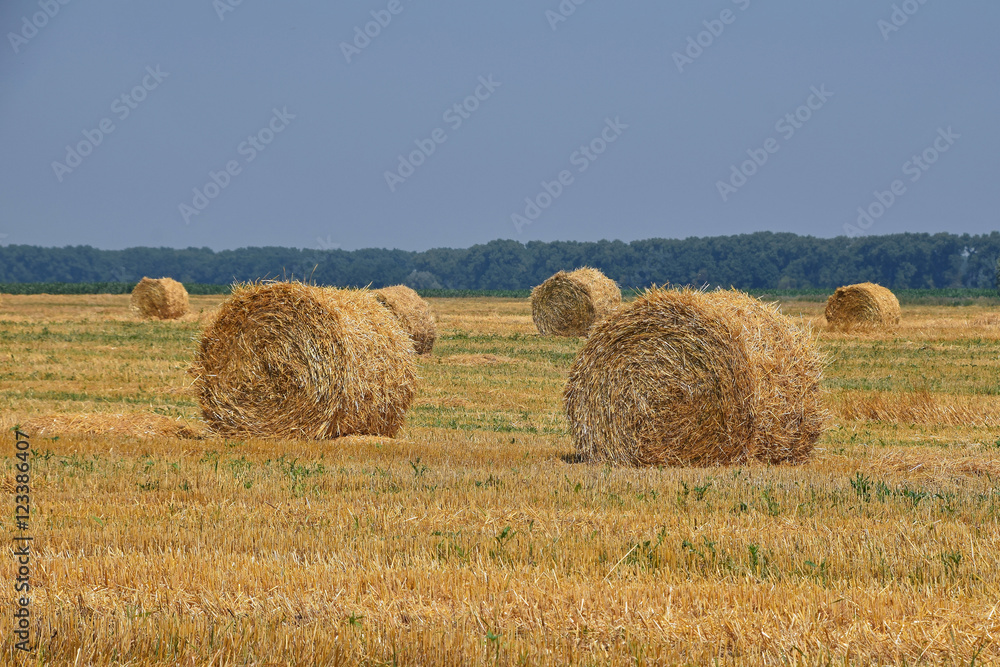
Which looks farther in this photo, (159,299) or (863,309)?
(159,299)

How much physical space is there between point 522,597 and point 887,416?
43.8 ft

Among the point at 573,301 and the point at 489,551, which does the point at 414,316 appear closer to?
the point at 573,301

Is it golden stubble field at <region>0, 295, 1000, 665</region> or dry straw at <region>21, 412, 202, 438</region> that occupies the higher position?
golden stubble field at <region>0, 295, 1000, 665</region>

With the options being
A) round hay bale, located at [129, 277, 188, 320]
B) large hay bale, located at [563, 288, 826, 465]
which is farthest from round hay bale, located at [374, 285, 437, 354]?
round hay bale, located at [129, 277, 188, 320]

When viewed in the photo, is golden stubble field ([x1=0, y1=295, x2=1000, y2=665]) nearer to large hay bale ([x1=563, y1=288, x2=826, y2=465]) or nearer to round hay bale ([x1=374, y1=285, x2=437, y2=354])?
large hay bale ([x1=563, y1=288, x2=826, y2=465])

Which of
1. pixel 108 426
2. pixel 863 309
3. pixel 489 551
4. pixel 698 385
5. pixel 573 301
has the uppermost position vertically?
pixel 863 309

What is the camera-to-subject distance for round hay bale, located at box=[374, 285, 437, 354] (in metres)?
29.2

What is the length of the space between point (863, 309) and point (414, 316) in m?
16.8

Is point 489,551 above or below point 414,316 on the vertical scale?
below

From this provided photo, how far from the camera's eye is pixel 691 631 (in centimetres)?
564

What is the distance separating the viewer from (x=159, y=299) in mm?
43531

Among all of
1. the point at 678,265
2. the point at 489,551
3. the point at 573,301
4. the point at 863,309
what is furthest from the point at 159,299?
the point at 678,265

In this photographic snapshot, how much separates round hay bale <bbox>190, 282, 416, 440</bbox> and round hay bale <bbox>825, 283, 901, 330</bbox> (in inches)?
1006

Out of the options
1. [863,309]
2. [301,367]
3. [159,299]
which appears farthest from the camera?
[159,299]
